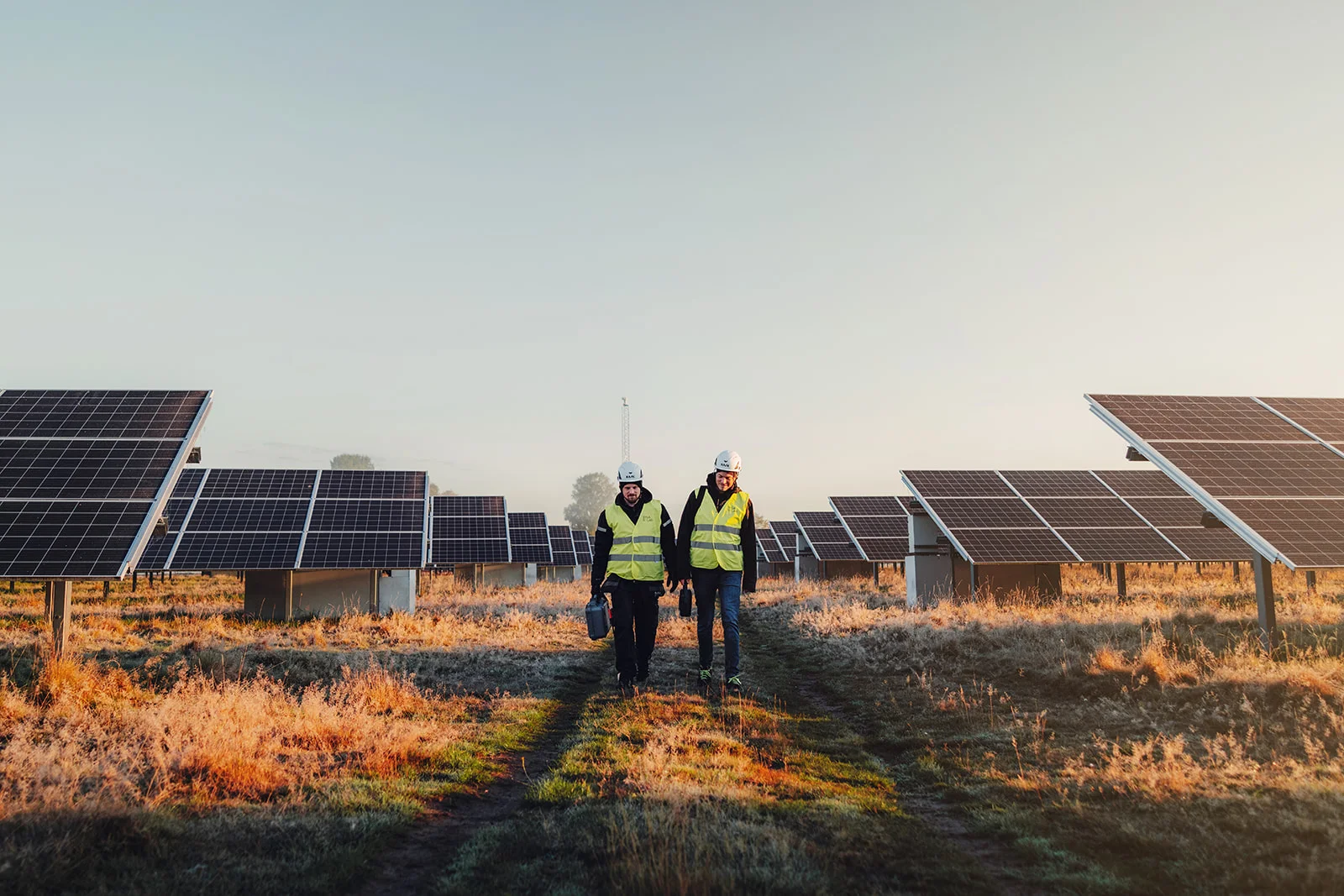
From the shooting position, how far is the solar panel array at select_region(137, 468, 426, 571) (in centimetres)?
2181

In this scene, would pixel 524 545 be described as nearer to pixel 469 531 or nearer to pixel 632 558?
pixel 469 531

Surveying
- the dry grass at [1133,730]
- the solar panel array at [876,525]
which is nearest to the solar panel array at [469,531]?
the solar panel array at [876,525]

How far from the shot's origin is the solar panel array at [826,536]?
134ft

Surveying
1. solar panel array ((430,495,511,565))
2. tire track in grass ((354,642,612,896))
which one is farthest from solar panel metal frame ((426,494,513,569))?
tire track in grass ((354,642,612,896))

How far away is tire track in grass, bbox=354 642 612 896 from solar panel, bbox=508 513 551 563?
1195 inches

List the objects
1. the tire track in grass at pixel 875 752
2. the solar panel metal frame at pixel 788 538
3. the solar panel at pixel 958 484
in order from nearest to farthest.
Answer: the tire track in grass at pixel 875 752 < the solar panel at pixel 958 484 < the solar panel metal frame at pixel 788 538

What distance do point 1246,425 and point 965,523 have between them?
25.9 feet

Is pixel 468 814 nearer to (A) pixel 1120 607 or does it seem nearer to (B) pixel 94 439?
(B) pixel 94 439

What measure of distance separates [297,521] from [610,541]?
16.6 meters

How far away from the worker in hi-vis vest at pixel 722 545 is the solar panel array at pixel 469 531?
27417mm

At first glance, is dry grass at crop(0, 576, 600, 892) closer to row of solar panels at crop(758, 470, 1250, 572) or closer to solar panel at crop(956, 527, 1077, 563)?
solar panel at crop(956, 527, 1077, 563)

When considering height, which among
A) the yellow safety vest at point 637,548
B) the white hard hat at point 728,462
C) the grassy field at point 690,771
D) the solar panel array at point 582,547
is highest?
the white hard hat at point 728,462

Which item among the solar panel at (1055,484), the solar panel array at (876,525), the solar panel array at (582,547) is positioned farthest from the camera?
the solar panel array at (582,547)

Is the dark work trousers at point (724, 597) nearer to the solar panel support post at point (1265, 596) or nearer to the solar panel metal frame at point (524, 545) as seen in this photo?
the solar panel support post at point (1265, 596)
